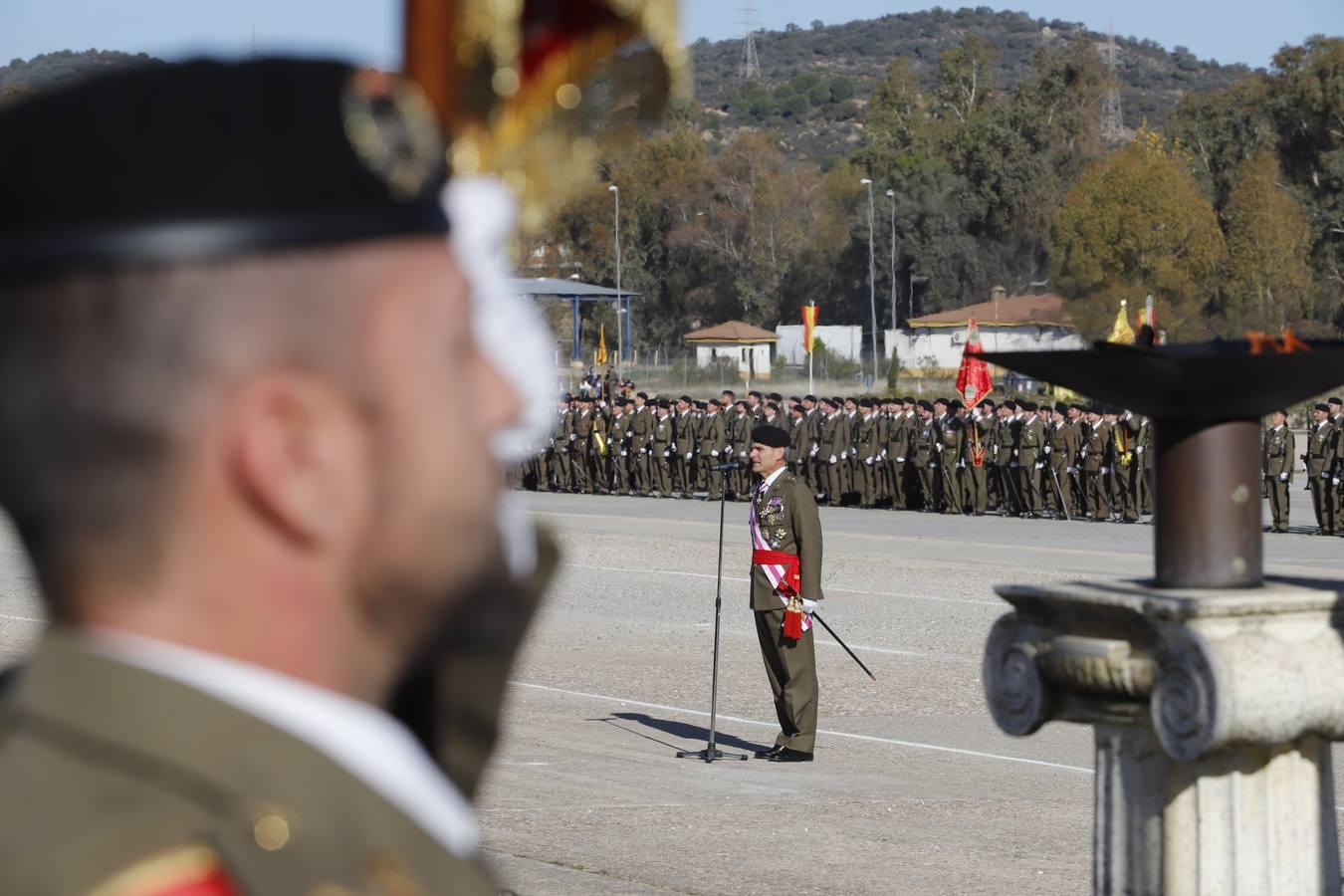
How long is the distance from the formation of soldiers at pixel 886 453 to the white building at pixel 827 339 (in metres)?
34.2

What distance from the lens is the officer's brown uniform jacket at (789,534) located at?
11.3 metres

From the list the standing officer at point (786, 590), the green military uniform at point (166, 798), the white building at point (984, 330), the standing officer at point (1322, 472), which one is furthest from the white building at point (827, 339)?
the green military uniform at point (166, 798)

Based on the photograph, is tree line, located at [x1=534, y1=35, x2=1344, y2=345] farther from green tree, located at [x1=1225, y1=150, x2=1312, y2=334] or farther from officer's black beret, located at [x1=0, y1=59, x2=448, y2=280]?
officer's black beret, located at [x1=0, y1=59, x2=448, y2=280]

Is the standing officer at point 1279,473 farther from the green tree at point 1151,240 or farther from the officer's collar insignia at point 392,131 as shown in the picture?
the green tree at point 1151,240

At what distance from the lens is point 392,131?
1.18 m

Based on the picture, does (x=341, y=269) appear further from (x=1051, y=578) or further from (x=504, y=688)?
(x=1051, y=578)

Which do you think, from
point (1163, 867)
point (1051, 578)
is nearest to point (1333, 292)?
point (1051, 578)

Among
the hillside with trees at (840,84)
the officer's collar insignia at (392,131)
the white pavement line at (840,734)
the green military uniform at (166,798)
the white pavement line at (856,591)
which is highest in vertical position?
the hillside with trees at (840,84)

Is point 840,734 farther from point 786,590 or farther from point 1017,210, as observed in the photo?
point 1017,210

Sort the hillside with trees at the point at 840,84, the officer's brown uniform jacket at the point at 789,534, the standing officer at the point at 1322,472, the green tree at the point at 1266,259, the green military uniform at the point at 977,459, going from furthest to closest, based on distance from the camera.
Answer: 1. the hillside with trees at the point at 840,84
2. the green tree at the point at 1266,259
3. the green military uniform at the point at 977,459
4. the standing officer at the point at 1322,472
5. the officer's brown uniform jacket at the point at 789,534

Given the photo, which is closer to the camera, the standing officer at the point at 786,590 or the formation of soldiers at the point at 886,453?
the standing officer at the point at 786,590

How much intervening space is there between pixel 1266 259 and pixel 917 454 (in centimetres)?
3520

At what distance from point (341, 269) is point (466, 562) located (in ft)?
0.66

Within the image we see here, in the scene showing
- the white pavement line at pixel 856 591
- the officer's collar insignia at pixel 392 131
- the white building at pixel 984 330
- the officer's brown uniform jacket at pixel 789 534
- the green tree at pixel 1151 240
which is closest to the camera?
the officer's collar insignia at pixel 392 131
